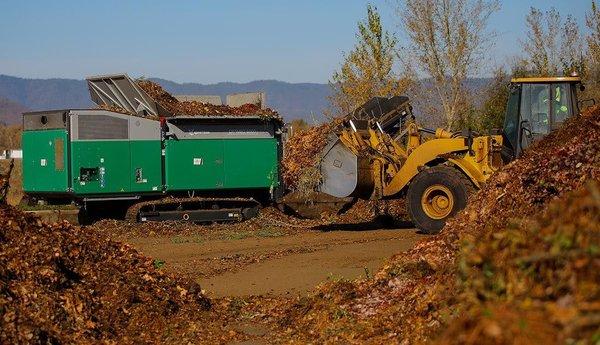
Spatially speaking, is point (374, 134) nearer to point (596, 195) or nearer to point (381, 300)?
point (381, 300)

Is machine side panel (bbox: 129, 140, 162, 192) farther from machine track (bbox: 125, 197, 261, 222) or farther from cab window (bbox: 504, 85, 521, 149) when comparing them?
cab window (bbox: 504, 85, 521, 149)

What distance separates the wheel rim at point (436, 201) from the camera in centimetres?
1786

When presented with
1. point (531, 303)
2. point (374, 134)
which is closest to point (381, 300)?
point (531, 303)

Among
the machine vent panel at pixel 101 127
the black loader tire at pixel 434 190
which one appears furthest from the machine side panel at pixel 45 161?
the black loader tire at pixel 434 190

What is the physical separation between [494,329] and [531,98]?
1388cm

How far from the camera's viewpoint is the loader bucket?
19016mm

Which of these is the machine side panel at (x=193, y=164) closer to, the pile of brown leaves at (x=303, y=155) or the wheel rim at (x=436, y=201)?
the pile of brown leaves at (x=303, y=155)

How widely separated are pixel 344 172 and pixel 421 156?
→ 1.73 metres

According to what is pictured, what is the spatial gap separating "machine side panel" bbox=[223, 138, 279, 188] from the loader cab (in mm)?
7033

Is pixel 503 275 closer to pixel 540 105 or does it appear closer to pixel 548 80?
pixel 540 105

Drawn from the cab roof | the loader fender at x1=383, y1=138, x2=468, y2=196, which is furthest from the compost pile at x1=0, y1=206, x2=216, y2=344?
the cab roof

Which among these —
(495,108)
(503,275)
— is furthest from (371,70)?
(503,275)

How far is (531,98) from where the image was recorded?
17156 millimetres

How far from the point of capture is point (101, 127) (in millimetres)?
21484
